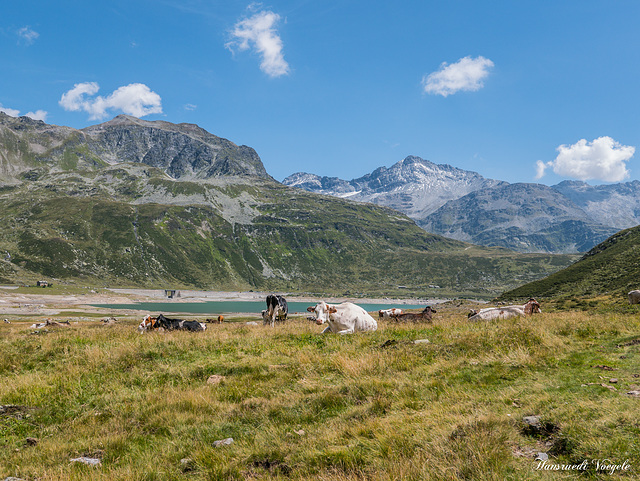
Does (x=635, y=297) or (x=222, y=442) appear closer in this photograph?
(x=222, y=442)

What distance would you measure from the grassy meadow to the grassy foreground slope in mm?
71042

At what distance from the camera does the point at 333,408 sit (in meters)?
8.49

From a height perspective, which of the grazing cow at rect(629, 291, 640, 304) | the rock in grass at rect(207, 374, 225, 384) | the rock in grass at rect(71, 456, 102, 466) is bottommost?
the rock in grass at rect(71, 456, 102, 466)

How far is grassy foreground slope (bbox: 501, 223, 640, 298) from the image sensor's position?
255ft

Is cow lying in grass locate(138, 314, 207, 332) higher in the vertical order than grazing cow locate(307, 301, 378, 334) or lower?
lower

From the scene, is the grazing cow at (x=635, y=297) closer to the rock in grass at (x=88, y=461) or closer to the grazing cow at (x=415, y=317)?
the grazing cow at (x=415, y=317)

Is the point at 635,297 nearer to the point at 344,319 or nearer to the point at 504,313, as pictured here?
the point at 504,313

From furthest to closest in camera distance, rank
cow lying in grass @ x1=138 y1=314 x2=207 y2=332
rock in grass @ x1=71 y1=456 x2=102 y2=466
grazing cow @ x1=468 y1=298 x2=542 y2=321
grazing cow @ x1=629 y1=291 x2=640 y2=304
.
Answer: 1. grazing cow @ x1=629 y1=291 x2=640 y2=304
2. cow lying in grass @ x1=138 y1=314 x2=207 y2=332
3. grazing cow @ x1=468 y1=298 x2=542 y2=321
4. rock in grass @ x1=71 y1=456 x2=102 y2=466

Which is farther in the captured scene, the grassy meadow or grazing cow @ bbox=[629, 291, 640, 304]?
grazing cow @ bbox=[629, 291, 640, 304]

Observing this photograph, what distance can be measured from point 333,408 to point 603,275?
107270mm

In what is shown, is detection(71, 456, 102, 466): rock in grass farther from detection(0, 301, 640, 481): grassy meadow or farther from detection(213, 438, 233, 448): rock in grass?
detection(213, 438, 233, 448): rock in grass

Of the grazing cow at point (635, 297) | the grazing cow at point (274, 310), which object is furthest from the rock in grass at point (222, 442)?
the grazing cow at point (635, 297)

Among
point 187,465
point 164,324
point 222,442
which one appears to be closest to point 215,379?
point 222,442

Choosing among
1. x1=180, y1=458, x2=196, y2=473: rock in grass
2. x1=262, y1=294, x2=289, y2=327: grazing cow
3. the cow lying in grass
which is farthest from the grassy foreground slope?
x1=180, y1=458, x2=196, y2=473: rock in grass
